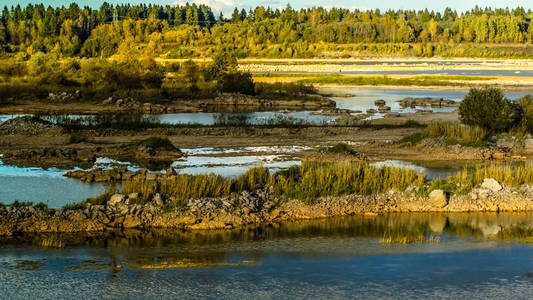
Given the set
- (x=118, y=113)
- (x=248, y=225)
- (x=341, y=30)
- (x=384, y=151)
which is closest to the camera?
(x=248, y=225)

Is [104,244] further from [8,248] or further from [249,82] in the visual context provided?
[249,82]

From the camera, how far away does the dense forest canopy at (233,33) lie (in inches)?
4897

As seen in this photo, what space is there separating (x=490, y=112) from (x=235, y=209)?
14664mm

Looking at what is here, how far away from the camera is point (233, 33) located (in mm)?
154000

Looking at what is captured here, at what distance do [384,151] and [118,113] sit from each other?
18653mm

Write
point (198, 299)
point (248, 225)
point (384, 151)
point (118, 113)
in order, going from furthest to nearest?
point (118, 113) < point (384, 151) < point (248, 225) < point (198, 299)

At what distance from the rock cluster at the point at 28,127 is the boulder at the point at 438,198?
16339 mm

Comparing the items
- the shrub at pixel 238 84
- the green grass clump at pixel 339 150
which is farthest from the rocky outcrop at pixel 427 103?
the green grass clump at pixel 339 150

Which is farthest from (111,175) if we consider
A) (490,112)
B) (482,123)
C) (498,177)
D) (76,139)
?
(490,112)

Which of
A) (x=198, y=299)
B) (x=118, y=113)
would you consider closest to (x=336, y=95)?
(x=118, y=113)

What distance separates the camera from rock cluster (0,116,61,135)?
1070 inches

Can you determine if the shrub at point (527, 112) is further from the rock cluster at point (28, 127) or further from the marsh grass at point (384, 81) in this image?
the marsh grass at point (384, 81)

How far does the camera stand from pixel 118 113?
38.6 metres

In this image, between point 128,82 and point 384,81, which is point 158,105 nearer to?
point 128,82
